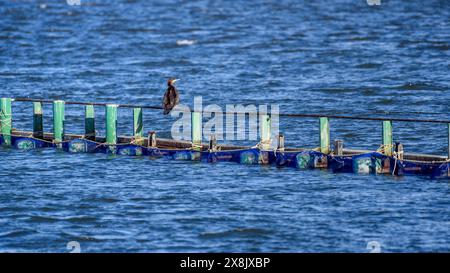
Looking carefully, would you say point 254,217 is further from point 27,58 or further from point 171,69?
point 27,58

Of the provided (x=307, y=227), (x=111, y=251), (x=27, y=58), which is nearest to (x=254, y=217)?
(x=307, y=227)

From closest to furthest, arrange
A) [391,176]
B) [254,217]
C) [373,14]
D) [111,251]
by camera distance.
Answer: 1. [111,251]
2. [254,217]
3. [391,176]
4. [373,14]

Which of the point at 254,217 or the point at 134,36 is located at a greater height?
the point at 134,36

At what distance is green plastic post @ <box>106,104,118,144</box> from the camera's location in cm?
6119

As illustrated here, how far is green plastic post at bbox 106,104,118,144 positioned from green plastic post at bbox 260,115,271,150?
24.5 feet

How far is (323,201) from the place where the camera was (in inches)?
2115

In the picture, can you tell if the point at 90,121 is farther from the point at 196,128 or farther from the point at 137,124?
the point at 196,128

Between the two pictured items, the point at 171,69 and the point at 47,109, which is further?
the point at 171,69

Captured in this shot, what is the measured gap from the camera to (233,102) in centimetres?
8575

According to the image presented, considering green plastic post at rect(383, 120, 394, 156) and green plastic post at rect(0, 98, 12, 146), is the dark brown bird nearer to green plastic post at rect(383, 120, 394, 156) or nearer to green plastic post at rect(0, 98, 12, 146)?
green plastic post at rect(383, 120, 394, 156)

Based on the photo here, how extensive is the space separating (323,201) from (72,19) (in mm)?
114096

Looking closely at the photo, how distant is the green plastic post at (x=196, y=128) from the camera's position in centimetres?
5875

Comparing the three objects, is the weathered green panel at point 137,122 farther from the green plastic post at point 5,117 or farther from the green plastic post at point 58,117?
the green plastic post at point 5,117

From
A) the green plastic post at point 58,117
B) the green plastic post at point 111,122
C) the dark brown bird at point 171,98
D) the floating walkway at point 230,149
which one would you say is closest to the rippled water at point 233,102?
the floating walkway at point 230,149
